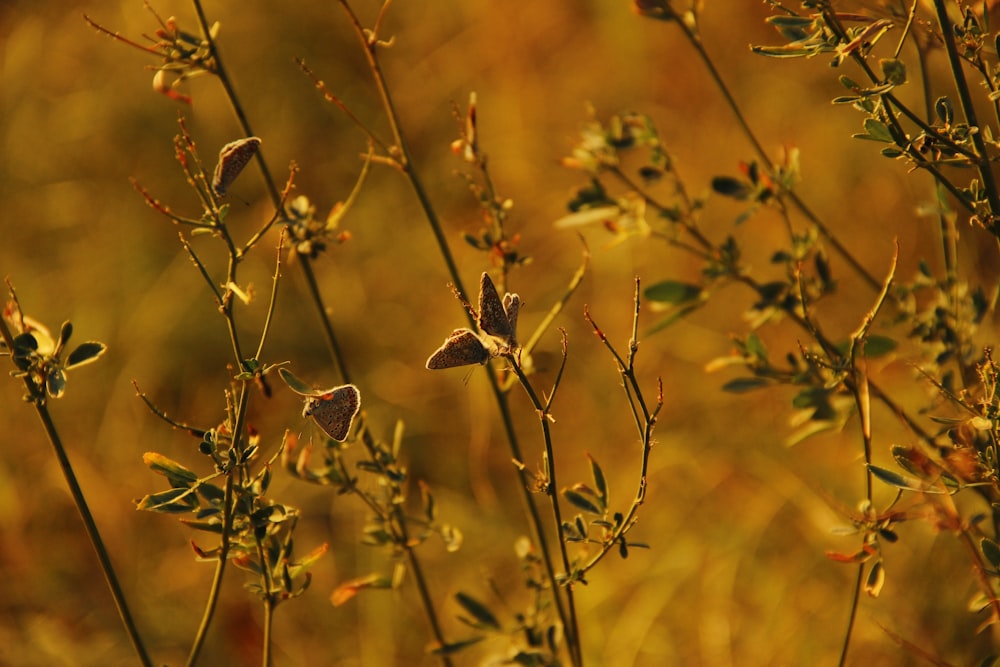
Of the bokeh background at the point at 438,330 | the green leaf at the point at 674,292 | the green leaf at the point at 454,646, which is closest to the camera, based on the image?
the green leaf at the point at 454,646

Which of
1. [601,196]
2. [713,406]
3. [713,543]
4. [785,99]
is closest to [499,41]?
[785,99]

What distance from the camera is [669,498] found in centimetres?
197

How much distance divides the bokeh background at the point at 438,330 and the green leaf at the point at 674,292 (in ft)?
1.23

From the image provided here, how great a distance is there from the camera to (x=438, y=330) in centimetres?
233

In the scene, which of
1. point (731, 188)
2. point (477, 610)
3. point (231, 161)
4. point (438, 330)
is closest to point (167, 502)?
point (231, 161)

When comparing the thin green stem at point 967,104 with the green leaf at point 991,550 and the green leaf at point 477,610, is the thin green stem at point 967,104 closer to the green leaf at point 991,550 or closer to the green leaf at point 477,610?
the green leaf at point 991,550

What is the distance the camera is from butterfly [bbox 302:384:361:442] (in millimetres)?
637

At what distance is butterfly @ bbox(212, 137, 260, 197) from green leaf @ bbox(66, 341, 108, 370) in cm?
15

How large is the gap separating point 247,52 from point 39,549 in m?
1.52

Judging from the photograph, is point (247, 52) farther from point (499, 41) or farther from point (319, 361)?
point (319, 361)

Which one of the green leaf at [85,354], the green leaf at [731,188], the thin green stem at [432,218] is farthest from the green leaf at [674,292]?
the green leaf at [85,354]

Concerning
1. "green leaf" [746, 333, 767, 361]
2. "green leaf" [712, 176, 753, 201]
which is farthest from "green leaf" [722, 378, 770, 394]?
"green leaf" [712, 176, 753, 201]

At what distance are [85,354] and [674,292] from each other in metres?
0.59

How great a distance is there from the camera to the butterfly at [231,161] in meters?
0.69
